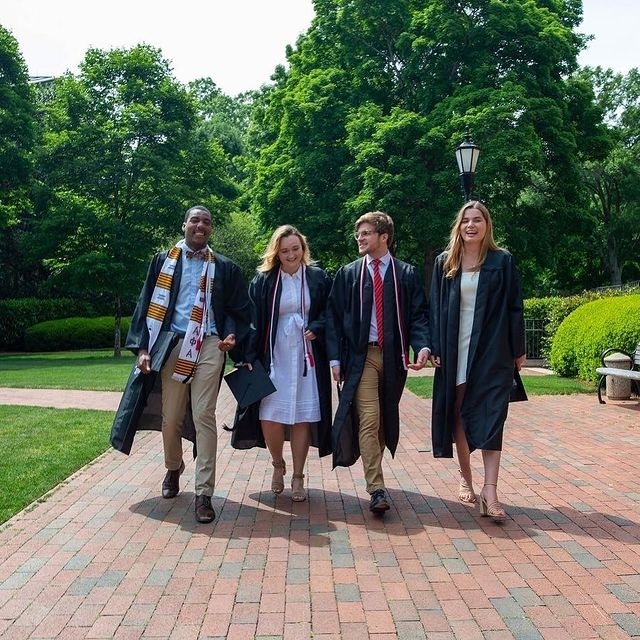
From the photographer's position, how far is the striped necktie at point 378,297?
5.23 m

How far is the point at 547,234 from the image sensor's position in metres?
25.8

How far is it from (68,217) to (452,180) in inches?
477

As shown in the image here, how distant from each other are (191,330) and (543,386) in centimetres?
939

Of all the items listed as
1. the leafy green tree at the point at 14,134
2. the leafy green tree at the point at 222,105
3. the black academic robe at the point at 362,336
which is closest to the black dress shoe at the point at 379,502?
the black academic robe at the point at 362,336

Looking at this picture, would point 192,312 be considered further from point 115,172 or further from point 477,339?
point 115,172

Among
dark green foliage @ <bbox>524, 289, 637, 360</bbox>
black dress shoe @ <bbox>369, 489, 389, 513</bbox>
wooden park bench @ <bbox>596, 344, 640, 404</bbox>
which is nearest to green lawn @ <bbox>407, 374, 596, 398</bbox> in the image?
wooden park bench @ <bbox>596, 344, 640, 404</bbox>

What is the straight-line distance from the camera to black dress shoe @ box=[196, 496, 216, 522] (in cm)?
497

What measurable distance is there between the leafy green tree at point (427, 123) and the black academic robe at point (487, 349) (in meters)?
16.9

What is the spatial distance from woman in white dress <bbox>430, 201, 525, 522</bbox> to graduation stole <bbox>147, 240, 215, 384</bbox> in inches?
61.4

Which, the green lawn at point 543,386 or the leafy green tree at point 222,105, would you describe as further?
the leafy green tree at point 222,105

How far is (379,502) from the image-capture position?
5027 mm

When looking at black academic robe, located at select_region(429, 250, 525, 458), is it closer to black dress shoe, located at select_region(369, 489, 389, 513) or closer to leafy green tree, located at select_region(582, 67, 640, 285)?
black dress shoe, located at select_region(369, 489, 389, 513)

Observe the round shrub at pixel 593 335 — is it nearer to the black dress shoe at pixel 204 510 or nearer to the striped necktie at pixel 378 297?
the striped necktie at pixel 378 297

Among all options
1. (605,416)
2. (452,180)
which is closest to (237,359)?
(605,416)
